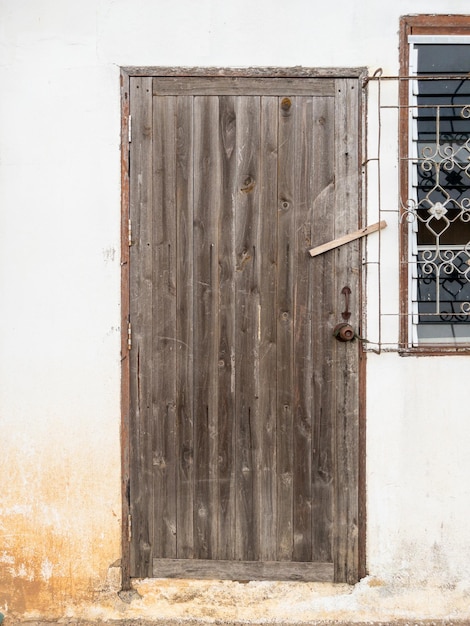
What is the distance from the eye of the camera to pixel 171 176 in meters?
2.46

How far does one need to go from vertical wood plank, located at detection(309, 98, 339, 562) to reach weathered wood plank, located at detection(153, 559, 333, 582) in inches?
2.9

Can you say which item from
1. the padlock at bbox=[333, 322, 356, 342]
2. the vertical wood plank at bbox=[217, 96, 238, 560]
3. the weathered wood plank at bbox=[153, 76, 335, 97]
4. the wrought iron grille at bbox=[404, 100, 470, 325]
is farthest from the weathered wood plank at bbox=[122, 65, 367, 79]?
the padlock at bbox=[333, 322, 356, 342]

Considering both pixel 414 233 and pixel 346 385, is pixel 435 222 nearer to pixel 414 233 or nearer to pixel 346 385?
pixel 414 233

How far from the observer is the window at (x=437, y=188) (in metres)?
2.46

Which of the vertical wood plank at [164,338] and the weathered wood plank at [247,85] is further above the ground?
the weathered wood plank at [247,85]

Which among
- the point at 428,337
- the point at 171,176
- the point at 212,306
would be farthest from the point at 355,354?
the point at 171,176

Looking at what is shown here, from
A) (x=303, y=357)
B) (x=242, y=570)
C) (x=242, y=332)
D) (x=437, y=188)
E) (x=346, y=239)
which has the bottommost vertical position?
(x=242, y=570)

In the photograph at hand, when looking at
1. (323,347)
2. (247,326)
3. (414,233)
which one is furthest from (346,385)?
(414,233)

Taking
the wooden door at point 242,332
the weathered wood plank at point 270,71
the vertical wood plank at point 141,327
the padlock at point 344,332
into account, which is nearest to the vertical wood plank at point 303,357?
the wooden door at point 242,332

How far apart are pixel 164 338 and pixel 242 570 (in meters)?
1.16

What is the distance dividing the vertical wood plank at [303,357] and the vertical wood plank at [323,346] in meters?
0.02

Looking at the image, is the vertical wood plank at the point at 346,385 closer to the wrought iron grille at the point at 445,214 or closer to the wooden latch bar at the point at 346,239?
the wooden latch bar at the point at 346,239

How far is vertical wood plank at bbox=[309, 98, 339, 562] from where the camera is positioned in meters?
2.46

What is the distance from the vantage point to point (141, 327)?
248 centimetres
